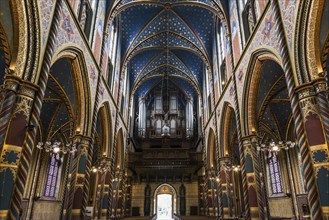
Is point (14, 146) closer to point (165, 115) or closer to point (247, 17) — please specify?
point (247, 17)

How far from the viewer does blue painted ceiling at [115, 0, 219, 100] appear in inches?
780

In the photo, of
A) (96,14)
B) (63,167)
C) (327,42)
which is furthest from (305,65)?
(63,167)

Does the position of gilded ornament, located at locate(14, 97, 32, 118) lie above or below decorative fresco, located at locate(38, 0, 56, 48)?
below

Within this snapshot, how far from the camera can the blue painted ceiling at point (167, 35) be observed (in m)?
19.8

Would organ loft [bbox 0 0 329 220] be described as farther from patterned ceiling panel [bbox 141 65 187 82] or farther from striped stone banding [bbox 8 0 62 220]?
patterned ceiling panel [bbox 141 65 187 82]

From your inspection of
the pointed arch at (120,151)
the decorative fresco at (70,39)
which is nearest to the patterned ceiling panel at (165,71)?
the pointed arch at (120,151)

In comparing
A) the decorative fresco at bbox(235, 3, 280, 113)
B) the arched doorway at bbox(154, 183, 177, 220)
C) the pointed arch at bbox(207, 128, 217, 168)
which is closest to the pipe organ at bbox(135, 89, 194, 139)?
the arched doorway at bbox(154, 183, 177, 220)

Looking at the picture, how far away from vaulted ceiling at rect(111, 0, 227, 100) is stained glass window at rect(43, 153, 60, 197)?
939cm

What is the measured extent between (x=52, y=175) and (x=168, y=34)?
48.6 feet

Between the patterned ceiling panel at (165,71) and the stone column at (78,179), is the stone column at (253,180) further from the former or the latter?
the patterned ceiling panel at (165,71)

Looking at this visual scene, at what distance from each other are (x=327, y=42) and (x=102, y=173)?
1384 cm

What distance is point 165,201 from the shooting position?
3041 centimetres

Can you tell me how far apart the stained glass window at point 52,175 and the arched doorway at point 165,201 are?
1107 cm

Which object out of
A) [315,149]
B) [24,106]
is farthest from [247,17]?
[24,106]
